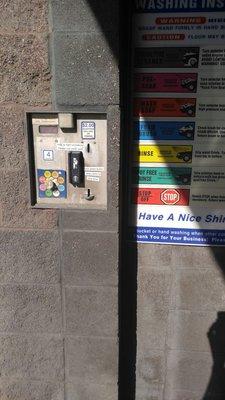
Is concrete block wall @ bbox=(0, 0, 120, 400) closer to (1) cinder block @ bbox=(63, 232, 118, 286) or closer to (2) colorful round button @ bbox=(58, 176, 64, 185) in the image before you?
(1) cinder block @ bbox=(63, 232, 118, 286)

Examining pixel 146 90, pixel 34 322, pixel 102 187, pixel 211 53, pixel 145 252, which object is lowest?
pixel 34 322

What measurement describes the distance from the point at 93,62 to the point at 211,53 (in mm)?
695

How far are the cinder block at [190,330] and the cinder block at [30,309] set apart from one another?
2.60 ft

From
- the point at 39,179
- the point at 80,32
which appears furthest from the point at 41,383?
the point at 80,32

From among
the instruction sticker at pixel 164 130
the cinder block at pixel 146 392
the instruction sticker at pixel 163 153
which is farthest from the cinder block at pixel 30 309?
the instruction sticker at pixel 164 130

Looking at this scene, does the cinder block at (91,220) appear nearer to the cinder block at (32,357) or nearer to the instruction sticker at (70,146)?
the instruction sticker at (70,146)

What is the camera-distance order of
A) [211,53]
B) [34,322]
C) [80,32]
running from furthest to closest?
1. [34,322]
2. [211,53]
3. [80,32]

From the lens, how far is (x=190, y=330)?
9.98 ft

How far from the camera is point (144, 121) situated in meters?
2.70

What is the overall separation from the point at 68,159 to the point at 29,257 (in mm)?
683

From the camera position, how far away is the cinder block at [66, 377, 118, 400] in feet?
9.87

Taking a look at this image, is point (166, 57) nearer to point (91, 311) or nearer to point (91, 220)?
point (91, 220)

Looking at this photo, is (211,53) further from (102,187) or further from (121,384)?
(121,384)

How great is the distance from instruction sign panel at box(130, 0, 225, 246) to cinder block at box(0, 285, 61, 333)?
0.69 m
